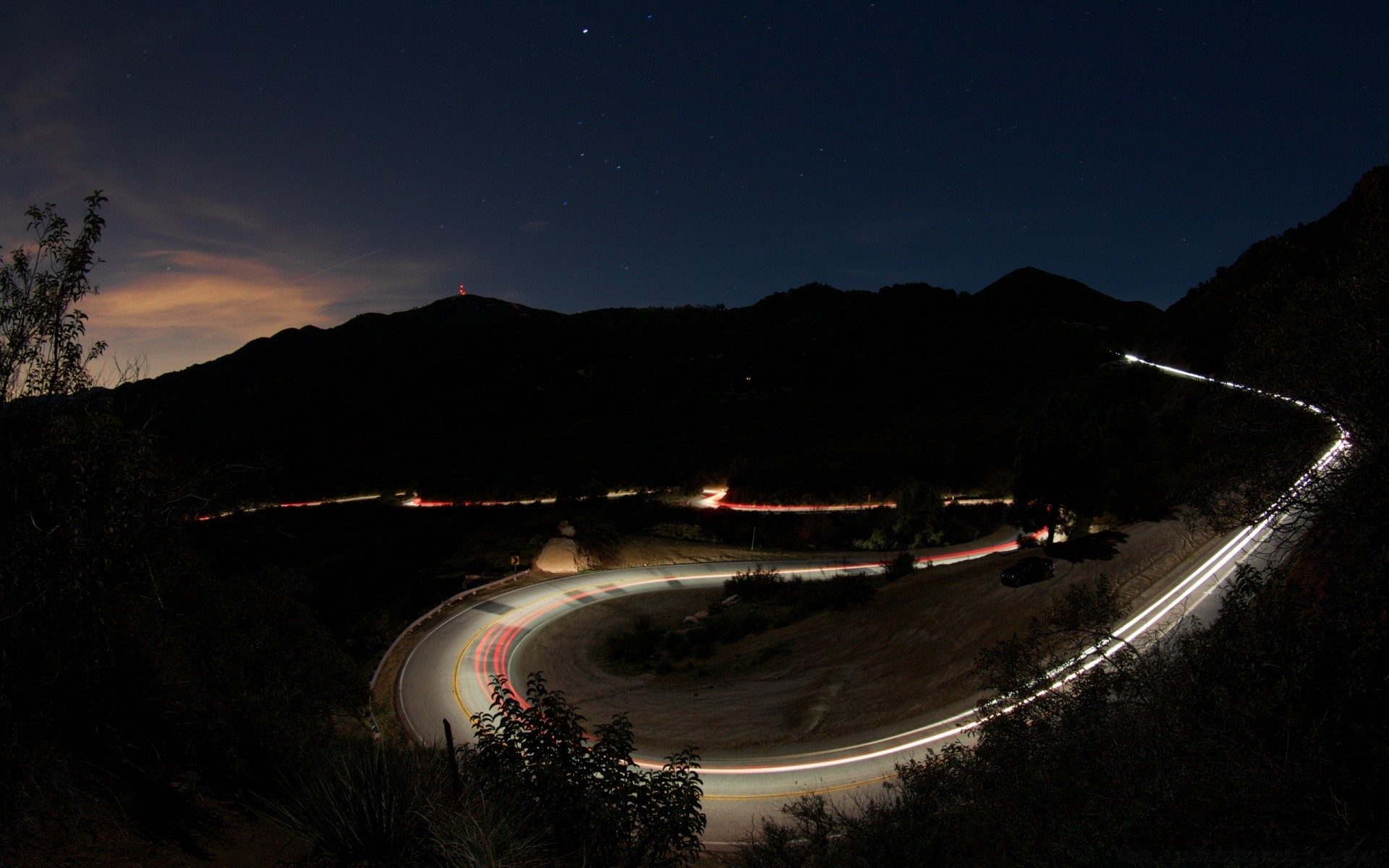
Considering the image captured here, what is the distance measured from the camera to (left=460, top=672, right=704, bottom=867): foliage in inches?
312

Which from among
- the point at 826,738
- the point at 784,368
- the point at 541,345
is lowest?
the point at 826,738

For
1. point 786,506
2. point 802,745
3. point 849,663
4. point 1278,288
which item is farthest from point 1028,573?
point 786,506

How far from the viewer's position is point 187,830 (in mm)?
8211

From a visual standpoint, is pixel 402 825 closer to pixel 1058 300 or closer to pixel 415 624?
pixel 415 624

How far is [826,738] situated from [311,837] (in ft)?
45.3

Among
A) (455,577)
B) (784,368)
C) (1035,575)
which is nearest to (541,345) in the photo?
(784,368)

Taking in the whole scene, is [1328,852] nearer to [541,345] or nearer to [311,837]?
[311,837]

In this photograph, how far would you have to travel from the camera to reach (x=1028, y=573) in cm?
2241

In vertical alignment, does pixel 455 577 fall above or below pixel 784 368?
below

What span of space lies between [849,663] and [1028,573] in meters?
6.90

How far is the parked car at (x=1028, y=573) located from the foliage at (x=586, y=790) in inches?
673

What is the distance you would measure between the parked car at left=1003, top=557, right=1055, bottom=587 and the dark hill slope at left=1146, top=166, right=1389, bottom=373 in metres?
8.52

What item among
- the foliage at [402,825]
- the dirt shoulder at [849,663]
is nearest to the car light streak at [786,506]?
the dirt shoulder at [849,663]

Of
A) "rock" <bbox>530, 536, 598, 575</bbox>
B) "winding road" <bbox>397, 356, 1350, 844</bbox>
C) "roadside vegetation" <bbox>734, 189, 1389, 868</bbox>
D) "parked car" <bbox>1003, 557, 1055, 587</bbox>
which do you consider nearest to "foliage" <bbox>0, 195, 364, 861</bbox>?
"roadside vegetation" <bbox>734, 189, 1389, 868</bbox>
